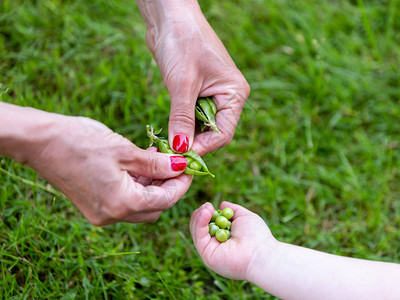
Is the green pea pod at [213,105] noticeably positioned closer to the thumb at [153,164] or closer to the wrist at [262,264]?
the thumb at [153,164]

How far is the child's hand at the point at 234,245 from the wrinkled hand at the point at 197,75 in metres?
0.54

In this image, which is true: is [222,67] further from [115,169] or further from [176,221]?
[176,221]

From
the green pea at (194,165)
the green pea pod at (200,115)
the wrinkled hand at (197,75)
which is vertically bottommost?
the green pea at (194,165)

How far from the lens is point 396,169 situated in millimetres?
4379

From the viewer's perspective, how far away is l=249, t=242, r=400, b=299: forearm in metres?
2.72

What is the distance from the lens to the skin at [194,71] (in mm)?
3107

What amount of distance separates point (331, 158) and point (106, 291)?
2490mm

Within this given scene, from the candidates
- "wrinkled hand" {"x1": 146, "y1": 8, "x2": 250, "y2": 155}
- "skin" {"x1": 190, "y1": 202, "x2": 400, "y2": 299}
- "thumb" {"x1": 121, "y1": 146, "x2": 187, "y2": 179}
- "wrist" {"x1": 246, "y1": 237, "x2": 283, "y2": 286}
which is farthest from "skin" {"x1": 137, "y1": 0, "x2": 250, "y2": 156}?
"wrist" {"x1": 246, "y1": 237, "x2": 283, "y2": 286}

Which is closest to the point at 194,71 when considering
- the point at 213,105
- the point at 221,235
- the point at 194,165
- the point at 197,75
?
the point at 197,75

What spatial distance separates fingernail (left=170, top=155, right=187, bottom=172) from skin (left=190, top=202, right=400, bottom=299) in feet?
1.05

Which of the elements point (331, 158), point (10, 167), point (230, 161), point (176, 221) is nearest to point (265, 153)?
point (230, 161)

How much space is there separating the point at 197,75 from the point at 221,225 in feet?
3.44

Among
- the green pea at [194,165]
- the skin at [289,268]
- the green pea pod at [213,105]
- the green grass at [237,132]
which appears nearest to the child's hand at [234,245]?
the skin at [289,268]

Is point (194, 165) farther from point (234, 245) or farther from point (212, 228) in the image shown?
point (234, 245)
